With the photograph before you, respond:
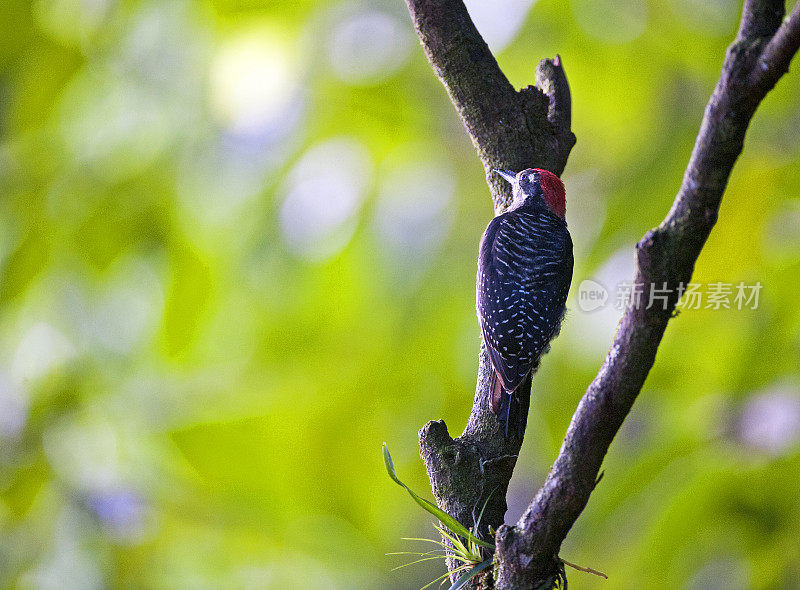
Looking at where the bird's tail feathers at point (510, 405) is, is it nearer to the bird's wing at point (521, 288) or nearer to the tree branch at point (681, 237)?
the bird's wing at point (521, 288)

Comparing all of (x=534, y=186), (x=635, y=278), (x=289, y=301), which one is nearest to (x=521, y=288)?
(x=534, y=186)

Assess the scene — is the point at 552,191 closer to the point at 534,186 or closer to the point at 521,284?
the point at 534,186

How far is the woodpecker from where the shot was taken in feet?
3.62

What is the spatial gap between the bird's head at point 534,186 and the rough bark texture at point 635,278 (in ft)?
0.23

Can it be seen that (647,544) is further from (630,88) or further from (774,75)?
(774,75)

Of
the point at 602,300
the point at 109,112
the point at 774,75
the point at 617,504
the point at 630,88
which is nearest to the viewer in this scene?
the point at 774,75

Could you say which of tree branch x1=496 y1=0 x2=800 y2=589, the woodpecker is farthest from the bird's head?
tree branch x1=496 y1=0 x2=800 y2=589

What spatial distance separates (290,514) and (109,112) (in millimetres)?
1466

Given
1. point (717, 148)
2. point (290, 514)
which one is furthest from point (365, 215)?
point (717, 148)

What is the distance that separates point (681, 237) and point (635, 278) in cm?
6

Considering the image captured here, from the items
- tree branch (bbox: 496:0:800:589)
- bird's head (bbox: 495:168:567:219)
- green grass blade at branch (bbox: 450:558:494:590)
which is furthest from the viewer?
bird's head (bbox: 495:168:567:219)

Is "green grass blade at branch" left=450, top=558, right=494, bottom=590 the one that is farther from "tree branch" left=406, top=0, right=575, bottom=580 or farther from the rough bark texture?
"tree branch" left=406, top=0, right=575, bottom=580

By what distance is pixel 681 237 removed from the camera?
28.5 inches

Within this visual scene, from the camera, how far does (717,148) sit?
716mm
